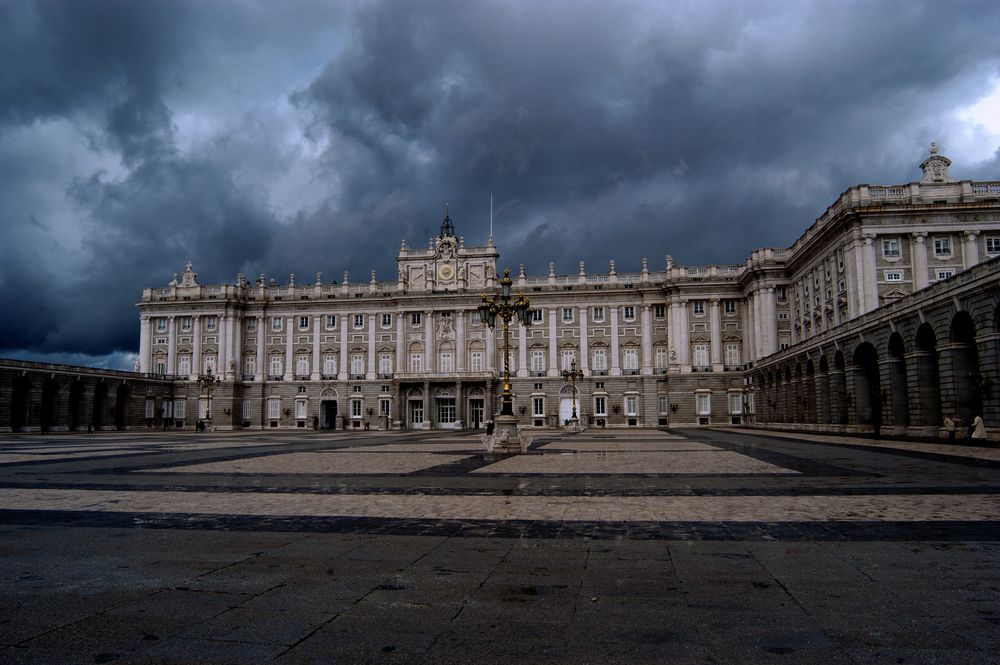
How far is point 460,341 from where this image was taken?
7731 cm

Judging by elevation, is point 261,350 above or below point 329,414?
above

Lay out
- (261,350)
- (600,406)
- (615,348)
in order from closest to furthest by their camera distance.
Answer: (600,406) < (615,348) < (261,350)

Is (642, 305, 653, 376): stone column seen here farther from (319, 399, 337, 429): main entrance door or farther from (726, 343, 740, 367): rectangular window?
(319, 399, 337, 429): main entrance door

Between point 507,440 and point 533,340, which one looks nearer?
point 507,440

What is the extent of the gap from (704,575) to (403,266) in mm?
75094

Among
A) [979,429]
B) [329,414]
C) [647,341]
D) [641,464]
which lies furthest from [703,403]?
[641,464]

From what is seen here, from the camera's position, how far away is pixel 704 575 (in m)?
6.48

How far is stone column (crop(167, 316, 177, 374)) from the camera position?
81.3 m

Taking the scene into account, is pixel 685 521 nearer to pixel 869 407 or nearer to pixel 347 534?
pixel 347 534

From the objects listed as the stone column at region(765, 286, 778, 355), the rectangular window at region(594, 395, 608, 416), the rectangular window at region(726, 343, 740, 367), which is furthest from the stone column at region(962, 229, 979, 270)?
the rectangular window at region(594, 395, 608, 416)

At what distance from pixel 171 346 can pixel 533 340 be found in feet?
146

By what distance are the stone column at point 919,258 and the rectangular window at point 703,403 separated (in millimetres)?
26585

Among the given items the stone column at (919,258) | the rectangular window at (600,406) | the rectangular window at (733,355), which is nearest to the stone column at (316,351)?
the rectangular window at (600,406)

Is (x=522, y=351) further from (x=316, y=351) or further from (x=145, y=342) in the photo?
(x=145, y=342)
